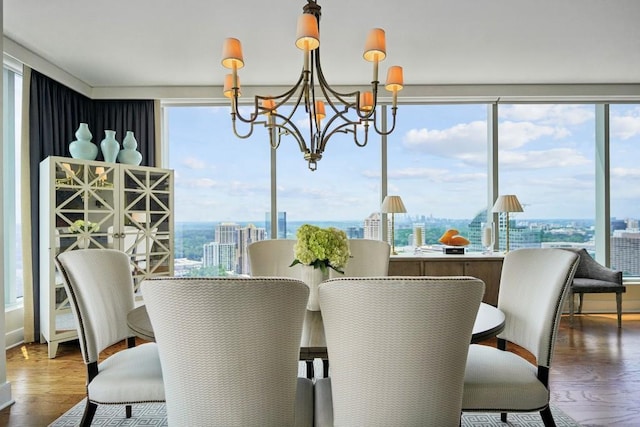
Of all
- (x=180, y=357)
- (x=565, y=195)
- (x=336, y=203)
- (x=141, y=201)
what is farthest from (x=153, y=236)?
(x=565, y=195)

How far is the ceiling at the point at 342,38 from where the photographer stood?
2.63m

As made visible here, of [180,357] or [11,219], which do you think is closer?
[180,357]

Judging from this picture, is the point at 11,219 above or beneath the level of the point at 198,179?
beneath

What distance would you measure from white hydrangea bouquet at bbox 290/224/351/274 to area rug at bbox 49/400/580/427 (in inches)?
Answer: 46.1

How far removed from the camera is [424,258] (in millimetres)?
3752

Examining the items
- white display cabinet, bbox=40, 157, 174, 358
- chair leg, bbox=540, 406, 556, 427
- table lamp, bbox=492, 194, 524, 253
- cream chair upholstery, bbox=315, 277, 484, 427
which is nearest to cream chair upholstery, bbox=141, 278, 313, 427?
cream chair upholstery, bbox=315, 277, 484, 427

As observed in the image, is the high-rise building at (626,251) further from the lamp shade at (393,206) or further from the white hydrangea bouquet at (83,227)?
the white hydrangea bouquet at (83,227)

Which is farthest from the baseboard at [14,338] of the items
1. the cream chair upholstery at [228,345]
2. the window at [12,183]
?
the cream chair upholstery at [228,345]

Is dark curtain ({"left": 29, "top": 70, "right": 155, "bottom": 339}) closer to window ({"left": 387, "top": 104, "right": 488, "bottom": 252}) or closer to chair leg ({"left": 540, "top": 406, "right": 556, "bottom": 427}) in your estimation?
window ({"left": 387, "top": 104, "right": 488, "bottom": 252})

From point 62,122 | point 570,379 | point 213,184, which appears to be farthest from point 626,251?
point 62,122

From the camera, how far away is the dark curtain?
3418 millimetres

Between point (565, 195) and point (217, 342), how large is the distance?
4.60 metres

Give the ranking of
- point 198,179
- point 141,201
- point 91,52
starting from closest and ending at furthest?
point 91,52
point 141,201
point 198,179

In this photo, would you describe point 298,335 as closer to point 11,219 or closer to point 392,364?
point 392,364
